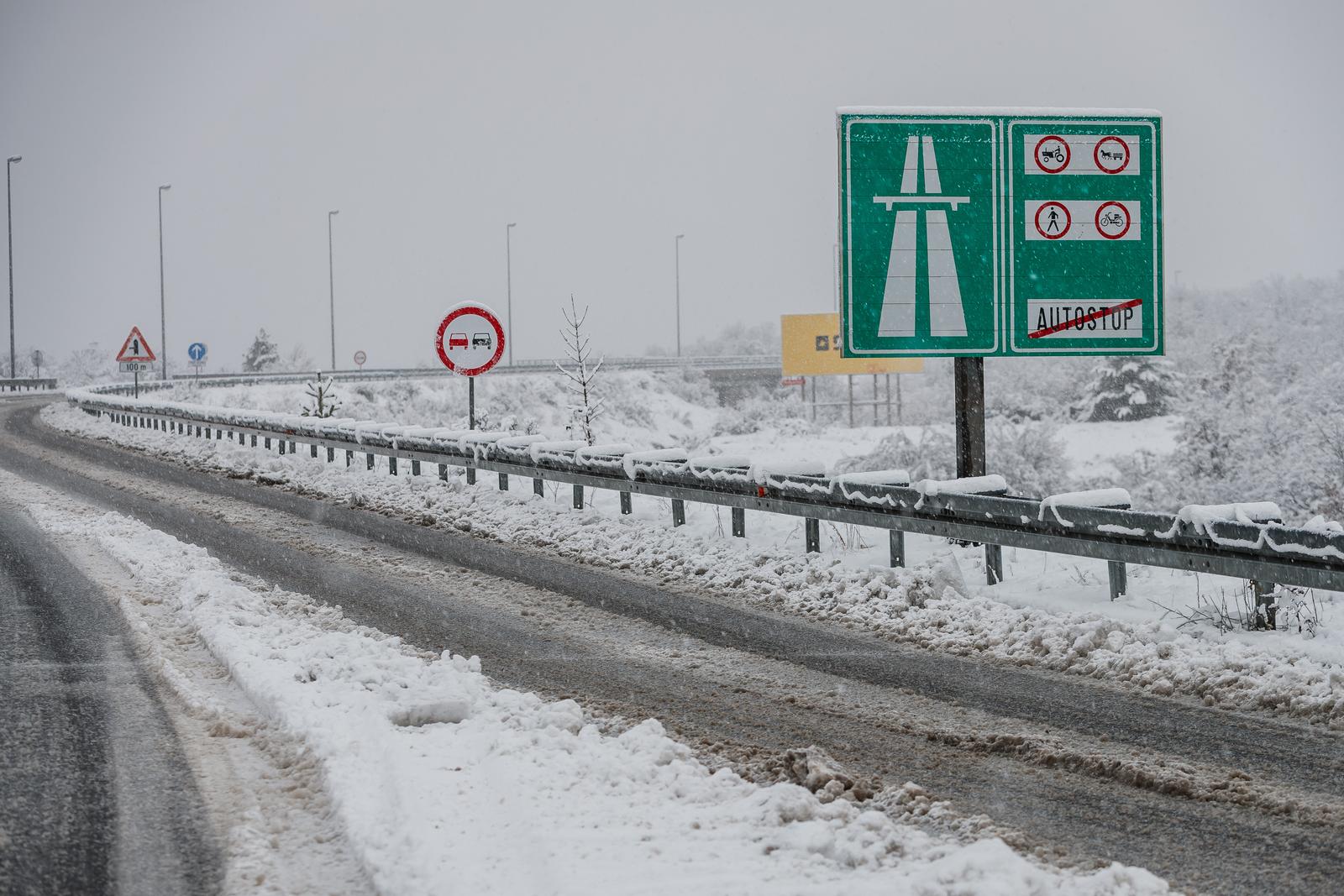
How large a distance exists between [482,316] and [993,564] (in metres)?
9.53

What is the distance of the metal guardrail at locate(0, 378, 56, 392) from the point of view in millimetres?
61344

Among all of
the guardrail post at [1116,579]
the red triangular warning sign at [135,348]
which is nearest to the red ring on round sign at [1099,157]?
the guardrail post at [1116,579]

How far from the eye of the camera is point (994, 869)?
3.57 metres

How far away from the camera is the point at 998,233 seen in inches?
434

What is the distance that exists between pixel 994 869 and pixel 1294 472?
920 inches

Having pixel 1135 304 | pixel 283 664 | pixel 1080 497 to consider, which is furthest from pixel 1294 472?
pixel 283 664

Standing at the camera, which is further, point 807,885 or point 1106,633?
point 1106,633

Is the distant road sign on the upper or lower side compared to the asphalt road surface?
upper

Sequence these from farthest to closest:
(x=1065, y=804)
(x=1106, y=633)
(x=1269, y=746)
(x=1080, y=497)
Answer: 1. (x=1080, y=497)
2. (x=1106, y=633)
3. (x=1269, y=746)
4. (x=1065, y=804)

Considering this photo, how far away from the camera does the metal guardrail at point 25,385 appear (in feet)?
201

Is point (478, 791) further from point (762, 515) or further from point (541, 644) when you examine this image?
point (762, 515)

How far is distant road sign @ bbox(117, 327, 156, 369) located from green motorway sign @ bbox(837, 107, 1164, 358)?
89.8 ft

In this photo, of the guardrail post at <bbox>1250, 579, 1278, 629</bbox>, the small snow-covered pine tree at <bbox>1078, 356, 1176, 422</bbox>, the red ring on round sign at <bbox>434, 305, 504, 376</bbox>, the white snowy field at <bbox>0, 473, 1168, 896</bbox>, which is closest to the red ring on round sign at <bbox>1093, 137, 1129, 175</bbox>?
the guardrail post at <bbox>1250, 579, 1278, 629</bbox>

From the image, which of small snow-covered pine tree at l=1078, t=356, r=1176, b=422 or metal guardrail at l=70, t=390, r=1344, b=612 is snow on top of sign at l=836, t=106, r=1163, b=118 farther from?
small snow-covered pine tree at l=1078, t=356, r=1176, b=422
